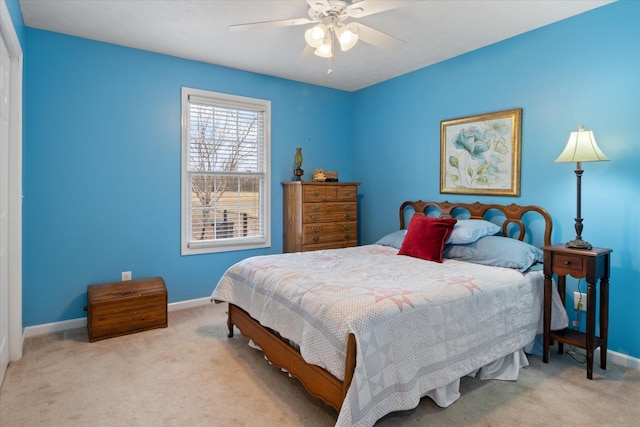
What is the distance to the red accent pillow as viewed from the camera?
10.1ft

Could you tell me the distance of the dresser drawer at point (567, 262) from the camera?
8.17 ft

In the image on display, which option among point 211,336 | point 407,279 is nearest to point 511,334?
point 407,279

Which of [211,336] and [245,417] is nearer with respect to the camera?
[245,417]

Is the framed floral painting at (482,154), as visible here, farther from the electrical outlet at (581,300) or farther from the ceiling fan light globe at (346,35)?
the ceiling fan light globe at (346,35)

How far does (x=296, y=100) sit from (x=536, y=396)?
382 centimetres

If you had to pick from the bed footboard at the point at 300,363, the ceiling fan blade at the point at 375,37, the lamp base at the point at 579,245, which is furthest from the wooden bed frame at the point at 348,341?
the ceiling fan blade at the point at 375,37

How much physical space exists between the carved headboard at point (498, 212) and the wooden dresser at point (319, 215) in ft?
2.76

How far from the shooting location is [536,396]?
2248 mm

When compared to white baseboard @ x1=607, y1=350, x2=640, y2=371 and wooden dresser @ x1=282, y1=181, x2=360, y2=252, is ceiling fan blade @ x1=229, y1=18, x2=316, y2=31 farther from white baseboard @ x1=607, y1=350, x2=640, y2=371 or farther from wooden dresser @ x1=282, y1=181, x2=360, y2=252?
white baseboard @ x1=607, y1=350, x2=640, y2=371

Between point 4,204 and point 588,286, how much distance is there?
12.8ft

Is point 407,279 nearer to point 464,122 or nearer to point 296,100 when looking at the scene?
point 464,122

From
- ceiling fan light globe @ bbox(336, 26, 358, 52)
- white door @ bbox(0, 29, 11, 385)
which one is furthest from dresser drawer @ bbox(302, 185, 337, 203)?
white door @ bbox(0, 29, 11, 385)

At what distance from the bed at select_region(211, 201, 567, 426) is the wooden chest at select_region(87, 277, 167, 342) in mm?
676

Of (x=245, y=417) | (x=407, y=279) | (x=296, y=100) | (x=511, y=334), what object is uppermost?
(x=296, y=100)
